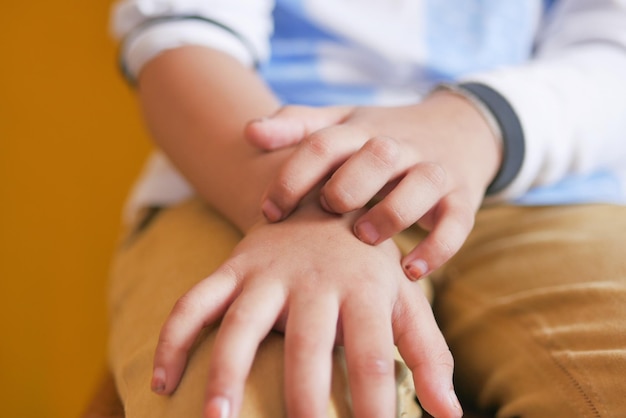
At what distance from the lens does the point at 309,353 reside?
303 millimetres

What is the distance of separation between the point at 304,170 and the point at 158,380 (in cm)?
13

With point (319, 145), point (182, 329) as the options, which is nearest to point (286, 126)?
point (319, 145)

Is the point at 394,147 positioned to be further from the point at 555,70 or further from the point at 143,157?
the point at 143,157

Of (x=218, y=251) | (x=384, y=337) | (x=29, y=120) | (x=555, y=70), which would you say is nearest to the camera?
(x=384, y=337)

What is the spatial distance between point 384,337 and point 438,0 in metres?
0.41

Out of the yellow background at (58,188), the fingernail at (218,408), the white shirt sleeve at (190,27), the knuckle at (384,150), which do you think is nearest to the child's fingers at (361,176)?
the knuckle at (384,150)

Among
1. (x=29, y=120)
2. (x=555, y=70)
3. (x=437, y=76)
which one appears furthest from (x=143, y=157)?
(x=555, y=70)

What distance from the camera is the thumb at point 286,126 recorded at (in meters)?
0.41

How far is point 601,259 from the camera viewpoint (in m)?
0.45

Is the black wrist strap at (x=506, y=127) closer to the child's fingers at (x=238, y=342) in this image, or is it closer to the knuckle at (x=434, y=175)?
the knuckle at (x=434, y=175)

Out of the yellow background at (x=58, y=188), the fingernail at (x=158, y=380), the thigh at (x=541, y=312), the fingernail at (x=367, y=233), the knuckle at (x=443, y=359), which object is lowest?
the yellow background at (x=58, y=188)

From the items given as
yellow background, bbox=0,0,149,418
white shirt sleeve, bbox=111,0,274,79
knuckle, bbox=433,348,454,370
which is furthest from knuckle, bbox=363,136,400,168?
yellow background, bbox=0,0,149,418

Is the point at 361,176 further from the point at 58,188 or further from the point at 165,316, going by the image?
the point at 58,188

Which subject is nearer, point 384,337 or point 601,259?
point 384,337
